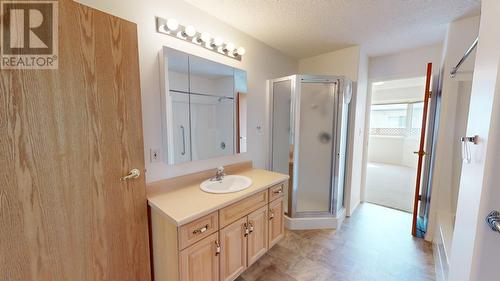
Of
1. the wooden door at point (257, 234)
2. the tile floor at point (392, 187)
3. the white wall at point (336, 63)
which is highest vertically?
the white wall at point (336, 63)

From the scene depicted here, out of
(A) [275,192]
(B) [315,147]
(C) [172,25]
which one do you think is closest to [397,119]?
(B) [315,147]

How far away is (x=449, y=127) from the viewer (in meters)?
1.95

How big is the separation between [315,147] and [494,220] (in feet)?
6.12

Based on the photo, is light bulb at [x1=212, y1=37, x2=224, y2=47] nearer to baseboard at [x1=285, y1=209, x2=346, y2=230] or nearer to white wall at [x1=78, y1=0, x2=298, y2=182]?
white wall at [x1=78, y1=0, x2=298, y2=182]

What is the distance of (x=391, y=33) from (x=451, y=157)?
4.86 feet

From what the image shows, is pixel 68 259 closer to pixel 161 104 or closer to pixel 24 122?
pixel 24 122

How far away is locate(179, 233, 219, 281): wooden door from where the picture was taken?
1.17 m

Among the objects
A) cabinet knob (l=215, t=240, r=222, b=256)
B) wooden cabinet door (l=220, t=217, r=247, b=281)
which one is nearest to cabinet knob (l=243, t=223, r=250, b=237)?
wooden cabinet door (l=220, t=217, r=247, b=281)

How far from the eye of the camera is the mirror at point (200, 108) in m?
1.50

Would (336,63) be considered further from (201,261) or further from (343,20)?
(201,261)

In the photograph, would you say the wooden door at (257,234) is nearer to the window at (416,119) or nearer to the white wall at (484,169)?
the white wall at (484,169)

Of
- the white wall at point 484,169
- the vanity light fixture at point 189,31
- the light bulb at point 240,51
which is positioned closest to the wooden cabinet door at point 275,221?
the white wall at point 484,169

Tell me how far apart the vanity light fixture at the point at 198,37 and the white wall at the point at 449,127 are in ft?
6.94

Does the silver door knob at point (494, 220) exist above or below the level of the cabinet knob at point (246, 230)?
above
